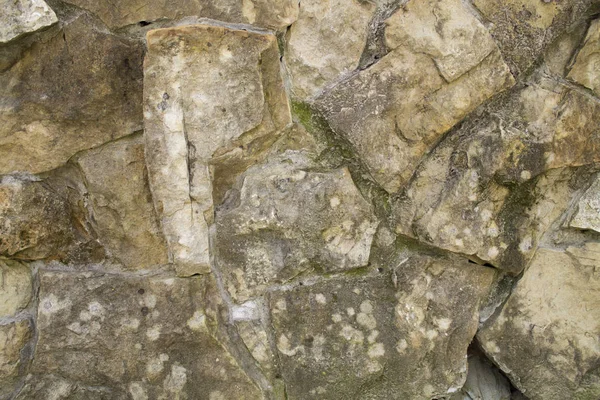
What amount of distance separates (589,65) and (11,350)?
1488mm

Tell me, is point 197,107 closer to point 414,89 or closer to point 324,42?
point 324,42

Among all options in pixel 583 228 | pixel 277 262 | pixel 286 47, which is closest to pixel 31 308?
pixel 277 262

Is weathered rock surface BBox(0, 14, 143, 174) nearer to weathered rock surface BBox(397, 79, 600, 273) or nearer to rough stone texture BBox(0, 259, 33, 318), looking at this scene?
rough stone texture BBox(0, 259, 33, 318)

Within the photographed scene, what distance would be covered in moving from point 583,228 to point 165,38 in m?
1.06

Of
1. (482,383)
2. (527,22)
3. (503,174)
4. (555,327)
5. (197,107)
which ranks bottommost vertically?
(482,383)

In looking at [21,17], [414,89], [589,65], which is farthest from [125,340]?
[589,65]

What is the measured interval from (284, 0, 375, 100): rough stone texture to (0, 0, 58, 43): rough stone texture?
1.70ft

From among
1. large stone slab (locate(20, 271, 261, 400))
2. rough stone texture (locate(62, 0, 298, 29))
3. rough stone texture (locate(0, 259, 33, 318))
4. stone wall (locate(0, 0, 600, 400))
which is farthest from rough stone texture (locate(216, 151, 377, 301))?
rough stone texture (locate(0, 259, 33, 318))

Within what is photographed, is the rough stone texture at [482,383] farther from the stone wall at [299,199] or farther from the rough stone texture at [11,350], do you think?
the rough stone texture at [11,350]

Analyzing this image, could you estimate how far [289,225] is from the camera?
1370 mm

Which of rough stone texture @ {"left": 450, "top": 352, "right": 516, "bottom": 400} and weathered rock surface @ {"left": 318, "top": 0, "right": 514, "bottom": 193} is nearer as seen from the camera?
weathered rock surface @ {"left": 318, "top": 0, "right": 514, "bottom": 193}

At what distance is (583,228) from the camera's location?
1415 millimetres

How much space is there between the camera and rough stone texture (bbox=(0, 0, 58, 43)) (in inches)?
47.5

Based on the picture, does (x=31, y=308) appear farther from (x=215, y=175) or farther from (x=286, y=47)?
(x=286, y=47)
